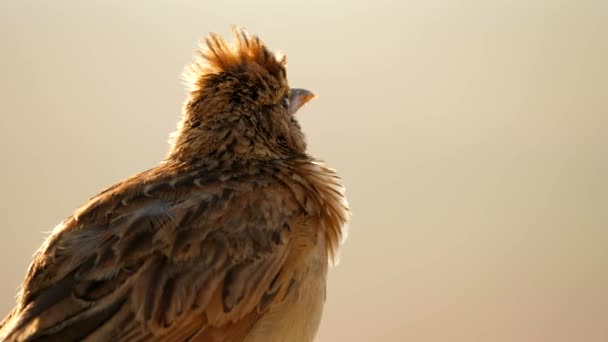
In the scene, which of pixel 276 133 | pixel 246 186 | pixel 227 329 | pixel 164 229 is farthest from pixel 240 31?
pixel 227 329

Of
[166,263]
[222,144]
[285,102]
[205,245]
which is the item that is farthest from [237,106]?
[166,263]

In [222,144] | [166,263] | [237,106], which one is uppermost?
[237,106]

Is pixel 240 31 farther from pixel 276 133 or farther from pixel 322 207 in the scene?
pixel 322 207

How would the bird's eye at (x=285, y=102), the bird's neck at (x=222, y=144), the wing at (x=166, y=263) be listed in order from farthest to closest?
the bird's eye at (x=285, y=102) < the bird's neck at (x=222, y=144) < the wing at (x=166, y=263)

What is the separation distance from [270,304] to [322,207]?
734mm

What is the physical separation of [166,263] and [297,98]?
5.96 ft

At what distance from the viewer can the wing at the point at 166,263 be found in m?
3.71

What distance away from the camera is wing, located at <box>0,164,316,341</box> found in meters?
3.71

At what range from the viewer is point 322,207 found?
466cm

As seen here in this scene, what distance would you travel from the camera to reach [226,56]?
512 centimetres

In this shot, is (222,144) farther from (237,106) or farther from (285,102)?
(285,102)

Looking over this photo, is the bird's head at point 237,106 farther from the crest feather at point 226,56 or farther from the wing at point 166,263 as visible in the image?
the wing at point 166,263

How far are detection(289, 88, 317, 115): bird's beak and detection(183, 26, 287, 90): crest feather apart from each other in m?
0.23

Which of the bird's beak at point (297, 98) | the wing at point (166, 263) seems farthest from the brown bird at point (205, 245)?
the bird's beak at point (297, 98)
